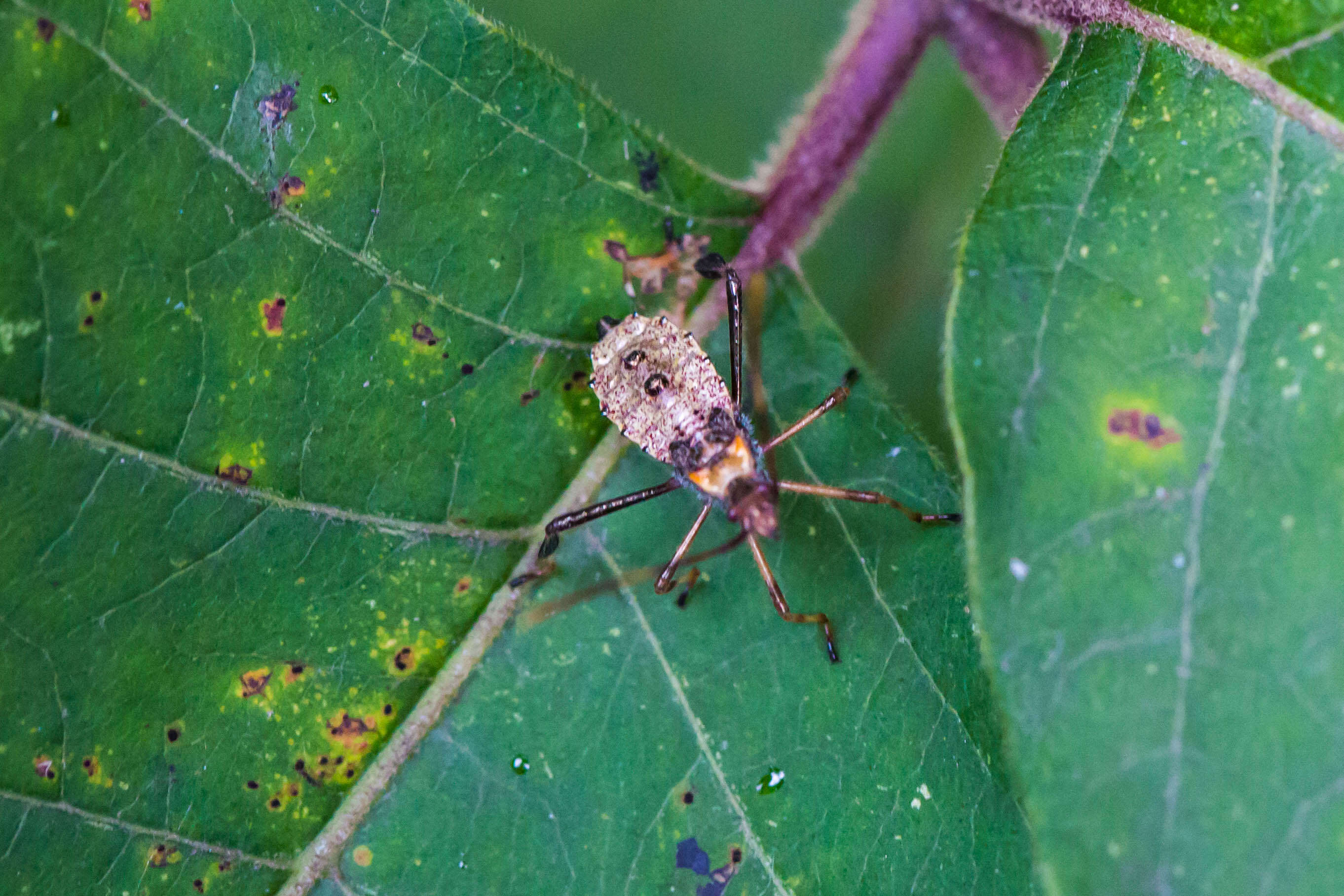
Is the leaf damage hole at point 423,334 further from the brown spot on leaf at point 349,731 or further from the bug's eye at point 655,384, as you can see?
the brown spot on leaf at point 349,731

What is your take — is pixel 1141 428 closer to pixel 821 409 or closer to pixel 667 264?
pixel 821 409

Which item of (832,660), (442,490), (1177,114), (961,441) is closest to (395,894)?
(442,490)

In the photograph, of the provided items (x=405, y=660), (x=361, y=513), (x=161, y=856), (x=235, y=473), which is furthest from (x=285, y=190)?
(x=161, y=856)

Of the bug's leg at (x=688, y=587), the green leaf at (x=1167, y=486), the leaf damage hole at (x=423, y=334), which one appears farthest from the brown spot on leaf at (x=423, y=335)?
the green leaf at (x=1167, y=486)

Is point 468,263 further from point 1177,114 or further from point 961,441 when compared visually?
point 1177,114

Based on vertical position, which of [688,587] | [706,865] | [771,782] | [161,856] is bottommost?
[161,856]

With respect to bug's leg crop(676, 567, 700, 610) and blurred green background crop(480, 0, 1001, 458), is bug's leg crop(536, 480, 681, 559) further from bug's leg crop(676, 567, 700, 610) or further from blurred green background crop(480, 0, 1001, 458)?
blurred green background crop(480, 0, 1001, 458)

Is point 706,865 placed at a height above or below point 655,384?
below
